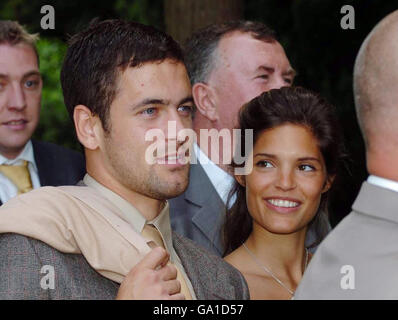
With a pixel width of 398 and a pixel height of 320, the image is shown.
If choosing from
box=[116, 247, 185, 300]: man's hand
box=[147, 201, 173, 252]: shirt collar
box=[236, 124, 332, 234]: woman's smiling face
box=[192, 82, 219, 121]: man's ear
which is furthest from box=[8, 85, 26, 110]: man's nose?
box=[116, 247, 185, 300]: man's hand

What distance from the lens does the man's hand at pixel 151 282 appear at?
2189mm

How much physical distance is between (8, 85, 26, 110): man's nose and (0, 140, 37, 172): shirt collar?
10.2 inches

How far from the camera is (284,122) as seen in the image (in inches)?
132

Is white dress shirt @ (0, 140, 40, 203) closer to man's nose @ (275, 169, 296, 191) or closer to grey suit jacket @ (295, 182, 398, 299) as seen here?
man's nose @ (275, 169, 296, 191)

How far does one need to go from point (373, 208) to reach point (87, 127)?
1196mm

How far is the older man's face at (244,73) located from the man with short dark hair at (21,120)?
99 cm

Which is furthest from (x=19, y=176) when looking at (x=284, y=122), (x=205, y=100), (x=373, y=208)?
(x=373, y=208)

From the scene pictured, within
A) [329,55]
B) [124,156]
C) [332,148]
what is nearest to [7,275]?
[124,156]

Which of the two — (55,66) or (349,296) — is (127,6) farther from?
(349,296)

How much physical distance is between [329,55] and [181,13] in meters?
1.95

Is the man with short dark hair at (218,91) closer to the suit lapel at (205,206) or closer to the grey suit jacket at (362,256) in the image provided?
the suit lapel at (205,206)

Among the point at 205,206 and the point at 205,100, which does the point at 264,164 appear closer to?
the point at 205,206

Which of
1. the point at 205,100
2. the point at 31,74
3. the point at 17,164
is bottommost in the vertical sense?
the point at 17,164

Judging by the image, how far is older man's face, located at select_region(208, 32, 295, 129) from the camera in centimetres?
413
